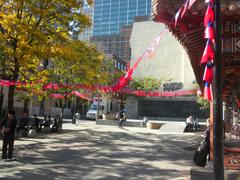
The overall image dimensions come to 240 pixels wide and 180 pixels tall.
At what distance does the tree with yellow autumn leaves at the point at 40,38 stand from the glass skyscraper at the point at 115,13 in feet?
469

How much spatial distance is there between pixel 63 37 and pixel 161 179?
437 inches

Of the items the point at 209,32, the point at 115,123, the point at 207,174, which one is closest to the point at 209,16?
the point at 209,32

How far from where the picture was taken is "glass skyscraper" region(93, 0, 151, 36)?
161 metres

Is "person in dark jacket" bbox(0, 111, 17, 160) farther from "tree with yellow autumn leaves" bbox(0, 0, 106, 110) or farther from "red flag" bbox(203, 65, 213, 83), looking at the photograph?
"red flag" bbox(203, 65, 213, 83)

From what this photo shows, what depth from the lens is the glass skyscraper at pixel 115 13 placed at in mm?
161125

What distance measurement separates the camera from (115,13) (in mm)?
168250

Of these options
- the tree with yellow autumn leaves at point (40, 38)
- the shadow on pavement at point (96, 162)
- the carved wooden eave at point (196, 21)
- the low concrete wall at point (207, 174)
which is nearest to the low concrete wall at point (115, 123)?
the tree with yellow autumn leaves at point (40, 38)

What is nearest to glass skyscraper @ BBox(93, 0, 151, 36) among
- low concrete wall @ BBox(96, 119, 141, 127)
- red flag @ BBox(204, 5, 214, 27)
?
low concrete wall @ BBox(96, 119, 141, 127)

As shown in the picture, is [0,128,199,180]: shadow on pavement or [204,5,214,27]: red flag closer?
[204,5,214,27]: red flag

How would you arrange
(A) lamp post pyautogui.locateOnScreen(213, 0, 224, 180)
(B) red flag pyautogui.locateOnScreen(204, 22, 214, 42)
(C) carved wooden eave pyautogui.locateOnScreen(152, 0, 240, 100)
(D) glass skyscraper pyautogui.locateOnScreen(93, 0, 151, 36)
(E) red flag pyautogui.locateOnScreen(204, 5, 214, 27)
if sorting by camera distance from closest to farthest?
(A) lamp post pyautogui.locateOnScreen(213, 0, 224, 180) → (B) red flag pyautogui.locateOnScreen(204, 22, 214, 42) → (E) red flag pyautogui.locateOnScreen(204, 5, 214, 27) → (C) carved wooden eave pyautogui.locateOnScreen(152, 0, 240, 100) → (D) glass skyscraper pyautogui.locateOnScreen(93, 0, 151, 36)

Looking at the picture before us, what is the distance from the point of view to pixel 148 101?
5169 centimetres

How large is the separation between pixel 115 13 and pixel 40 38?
156 metres

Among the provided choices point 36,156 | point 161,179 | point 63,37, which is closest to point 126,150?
point 36,156

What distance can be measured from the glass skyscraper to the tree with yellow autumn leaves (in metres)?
143
